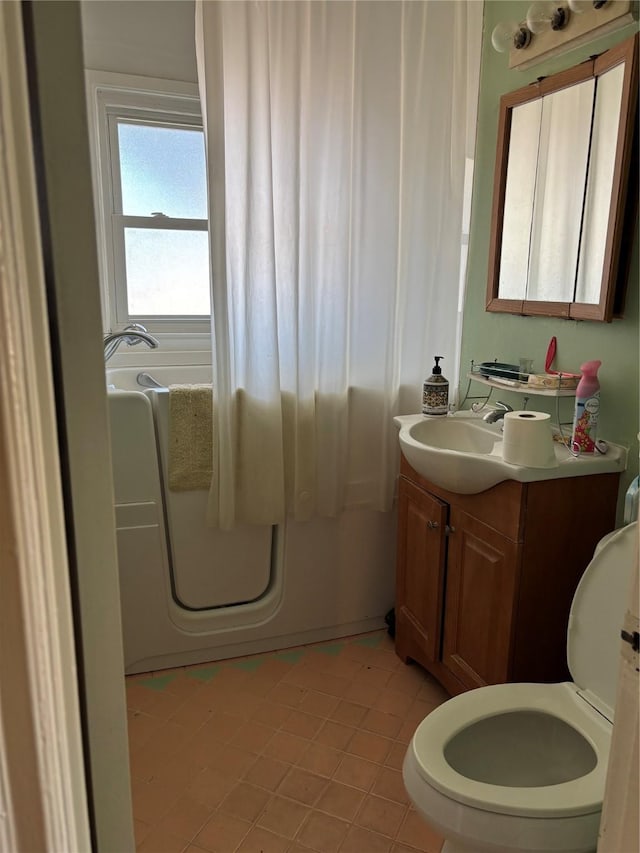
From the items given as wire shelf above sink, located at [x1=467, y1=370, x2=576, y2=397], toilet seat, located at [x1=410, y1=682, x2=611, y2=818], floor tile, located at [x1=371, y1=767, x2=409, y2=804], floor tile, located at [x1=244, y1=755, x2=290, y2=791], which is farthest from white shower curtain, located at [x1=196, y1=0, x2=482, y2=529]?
toilet seat, located at [x1=410, y1=682, x2=611, y2=818]

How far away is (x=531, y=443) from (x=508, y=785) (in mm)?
796

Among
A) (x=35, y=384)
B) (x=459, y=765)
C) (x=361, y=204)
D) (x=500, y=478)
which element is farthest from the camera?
(x=361, y=204)

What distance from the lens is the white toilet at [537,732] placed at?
127cm

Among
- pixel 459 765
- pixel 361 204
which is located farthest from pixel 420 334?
pixel 459 765

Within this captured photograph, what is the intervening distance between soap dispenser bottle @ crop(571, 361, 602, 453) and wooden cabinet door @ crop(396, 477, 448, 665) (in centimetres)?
45

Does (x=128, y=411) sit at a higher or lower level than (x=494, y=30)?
lower

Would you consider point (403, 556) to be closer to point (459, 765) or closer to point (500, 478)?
point (500, 478)

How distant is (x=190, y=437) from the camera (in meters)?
2.18

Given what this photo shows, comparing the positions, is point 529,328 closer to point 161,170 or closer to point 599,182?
point 599,182

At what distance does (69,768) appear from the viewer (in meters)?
0.54

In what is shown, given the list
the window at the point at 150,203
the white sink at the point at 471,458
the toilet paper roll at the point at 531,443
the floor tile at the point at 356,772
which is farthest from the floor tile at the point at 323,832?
the window at the point at 150,203

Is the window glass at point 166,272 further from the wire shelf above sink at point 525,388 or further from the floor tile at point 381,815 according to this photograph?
the floor tile at point 381,815

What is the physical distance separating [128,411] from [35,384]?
1.68 metres

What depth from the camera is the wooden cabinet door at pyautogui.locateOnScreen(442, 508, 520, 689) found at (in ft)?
5.72
